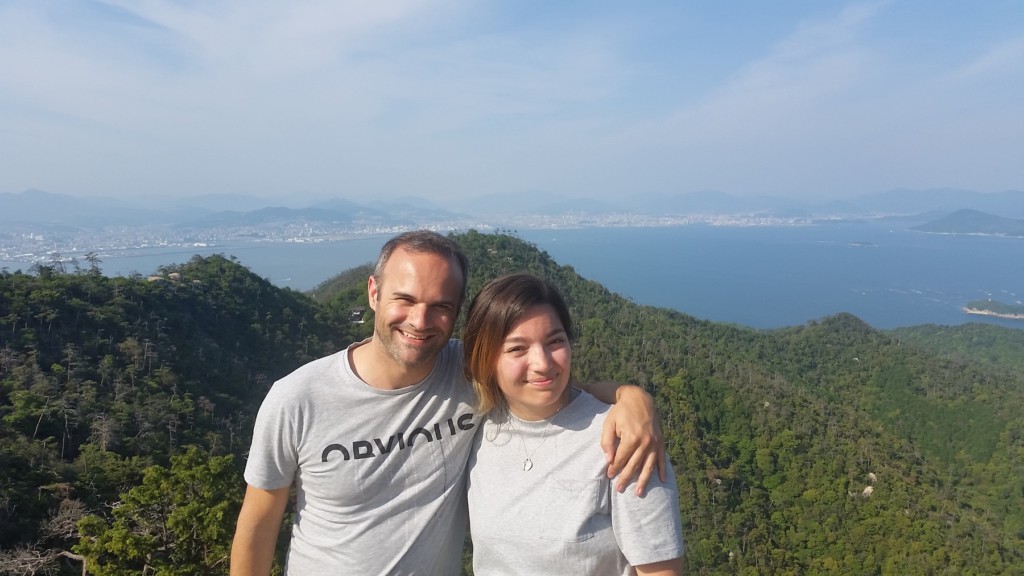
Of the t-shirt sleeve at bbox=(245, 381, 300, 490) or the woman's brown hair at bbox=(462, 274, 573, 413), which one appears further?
the t-shirt sleeve at bbox=(245, 381, 300, 490)

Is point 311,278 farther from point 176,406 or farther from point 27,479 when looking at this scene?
point 27,479

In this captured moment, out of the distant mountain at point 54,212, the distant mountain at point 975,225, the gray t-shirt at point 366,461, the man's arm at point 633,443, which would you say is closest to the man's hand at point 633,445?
A: the man's arm at point 633,443

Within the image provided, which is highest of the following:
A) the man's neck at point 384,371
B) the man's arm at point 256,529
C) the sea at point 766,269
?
the man's neck at point 384,371

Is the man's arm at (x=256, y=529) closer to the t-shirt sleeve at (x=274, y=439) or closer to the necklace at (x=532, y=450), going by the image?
the t-shirt sleeve at (x=274, y=439)

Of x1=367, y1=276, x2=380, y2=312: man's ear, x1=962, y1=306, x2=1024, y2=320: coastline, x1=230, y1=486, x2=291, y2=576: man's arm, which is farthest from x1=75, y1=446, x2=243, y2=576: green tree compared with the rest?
x1=962, y1=306, x2=1024, y2=320: coastline

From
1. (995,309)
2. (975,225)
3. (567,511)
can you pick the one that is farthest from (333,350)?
(975,225)

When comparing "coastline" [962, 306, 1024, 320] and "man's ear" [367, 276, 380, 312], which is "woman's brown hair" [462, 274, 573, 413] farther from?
"coastline" [962, 306, 1024, 320]
